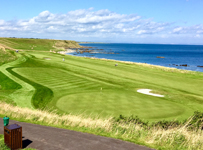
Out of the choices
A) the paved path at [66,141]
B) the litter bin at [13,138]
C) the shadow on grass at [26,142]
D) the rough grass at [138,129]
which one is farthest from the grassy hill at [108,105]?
the litter bin at [13,138]

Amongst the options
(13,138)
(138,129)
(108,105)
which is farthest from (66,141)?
(108,105)

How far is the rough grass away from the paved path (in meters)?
0.71

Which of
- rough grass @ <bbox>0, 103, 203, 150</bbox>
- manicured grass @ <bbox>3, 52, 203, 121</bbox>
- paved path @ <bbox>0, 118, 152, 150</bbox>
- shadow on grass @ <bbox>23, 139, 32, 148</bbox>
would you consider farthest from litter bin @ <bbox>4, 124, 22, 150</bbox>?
manicured grass @ <bbox>3, 52, 203, 121</bbox>

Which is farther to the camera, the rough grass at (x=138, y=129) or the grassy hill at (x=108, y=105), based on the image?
the grassy hill at (x=108, y=105)

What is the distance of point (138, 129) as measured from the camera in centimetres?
1233

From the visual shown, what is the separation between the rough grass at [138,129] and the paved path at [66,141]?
2.34 ft

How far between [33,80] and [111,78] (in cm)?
1324

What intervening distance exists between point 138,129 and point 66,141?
183 inches

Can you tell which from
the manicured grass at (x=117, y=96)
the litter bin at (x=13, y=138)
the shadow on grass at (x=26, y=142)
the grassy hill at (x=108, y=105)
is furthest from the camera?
the manicured grass at (x=117, y=96)

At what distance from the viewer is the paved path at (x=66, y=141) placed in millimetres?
10133

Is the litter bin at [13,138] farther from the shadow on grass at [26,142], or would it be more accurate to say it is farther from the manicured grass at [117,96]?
the manicured grass at [117,96]

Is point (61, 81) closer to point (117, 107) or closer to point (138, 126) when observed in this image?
point (117, 107)

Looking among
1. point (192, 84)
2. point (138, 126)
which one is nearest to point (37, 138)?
point (138, 126)

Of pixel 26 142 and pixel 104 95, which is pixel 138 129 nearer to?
pixel 26 142
